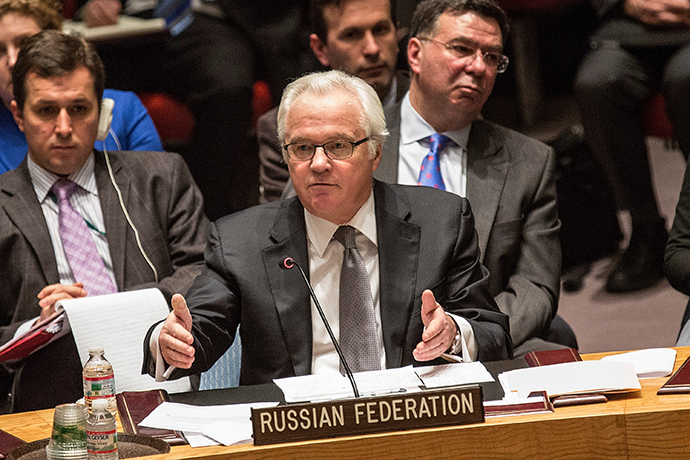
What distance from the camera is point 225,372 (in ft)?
7.08

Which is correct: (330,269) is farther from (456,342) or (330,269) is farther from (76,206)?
(76,206)

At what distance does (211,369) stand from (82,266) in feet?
2.47

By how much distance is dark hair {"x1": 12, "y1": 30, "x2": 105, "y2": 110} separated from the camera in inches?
109

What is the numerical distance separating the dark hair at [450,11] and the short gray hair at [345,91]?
75 cm

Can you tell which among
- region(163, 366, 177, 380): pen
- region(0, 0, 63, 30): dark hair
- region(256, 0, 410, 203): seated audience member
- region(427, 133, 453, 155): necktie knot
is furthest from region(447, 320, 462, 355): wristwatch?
region(0, 0, 63, 30): dark hair

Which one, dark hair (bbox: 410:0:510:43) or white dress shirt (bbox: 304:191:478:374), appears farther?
dark hair (bbox: 410:0:510:43)

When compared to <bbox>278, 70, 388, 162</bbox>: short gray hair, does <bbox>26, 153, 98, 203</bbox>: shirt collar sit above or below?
below

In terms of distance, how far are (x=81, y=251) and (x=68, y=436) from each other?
1.32 meters

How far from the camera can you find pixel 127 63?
424 cm

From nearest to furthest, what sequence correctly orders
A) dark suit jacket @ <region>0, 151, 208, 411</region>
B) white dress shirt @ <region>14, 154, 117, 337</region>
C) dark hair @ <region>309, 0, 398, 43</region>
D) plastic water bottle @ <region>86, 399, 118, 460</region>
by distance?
plastic water bottle @ <region>86, 399, 118, 460</region>, dark suit jacket @ <region>0, 151, 208, 411</region>, white dress shirt @ <region>14, 154, 117, 337</region>, dark hair @ <region>309, 0, 398, 43</region>

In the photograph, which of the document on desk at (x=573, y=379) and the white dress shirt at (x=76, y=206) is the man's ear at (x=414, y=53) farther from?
the document on desk at (x=573, y=379)

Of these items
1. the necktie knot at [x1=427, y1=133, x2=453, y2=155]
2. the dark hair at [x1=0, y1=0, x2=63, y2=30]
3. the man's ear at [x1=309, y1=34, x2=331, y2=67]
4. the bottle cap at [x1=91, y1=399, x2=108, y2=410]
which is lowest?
the necktie knot at [x1=427, y1=133, x2=453, y2=155]

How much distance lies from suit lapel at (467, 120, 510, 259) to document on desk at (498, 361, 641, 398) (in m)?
0.89

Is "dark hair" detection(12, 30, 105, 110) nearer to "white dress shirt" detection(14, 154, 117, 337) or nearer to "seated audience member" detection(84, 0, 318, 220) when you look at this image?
"white dress shirt" detection(14, 154, 117, 337)
